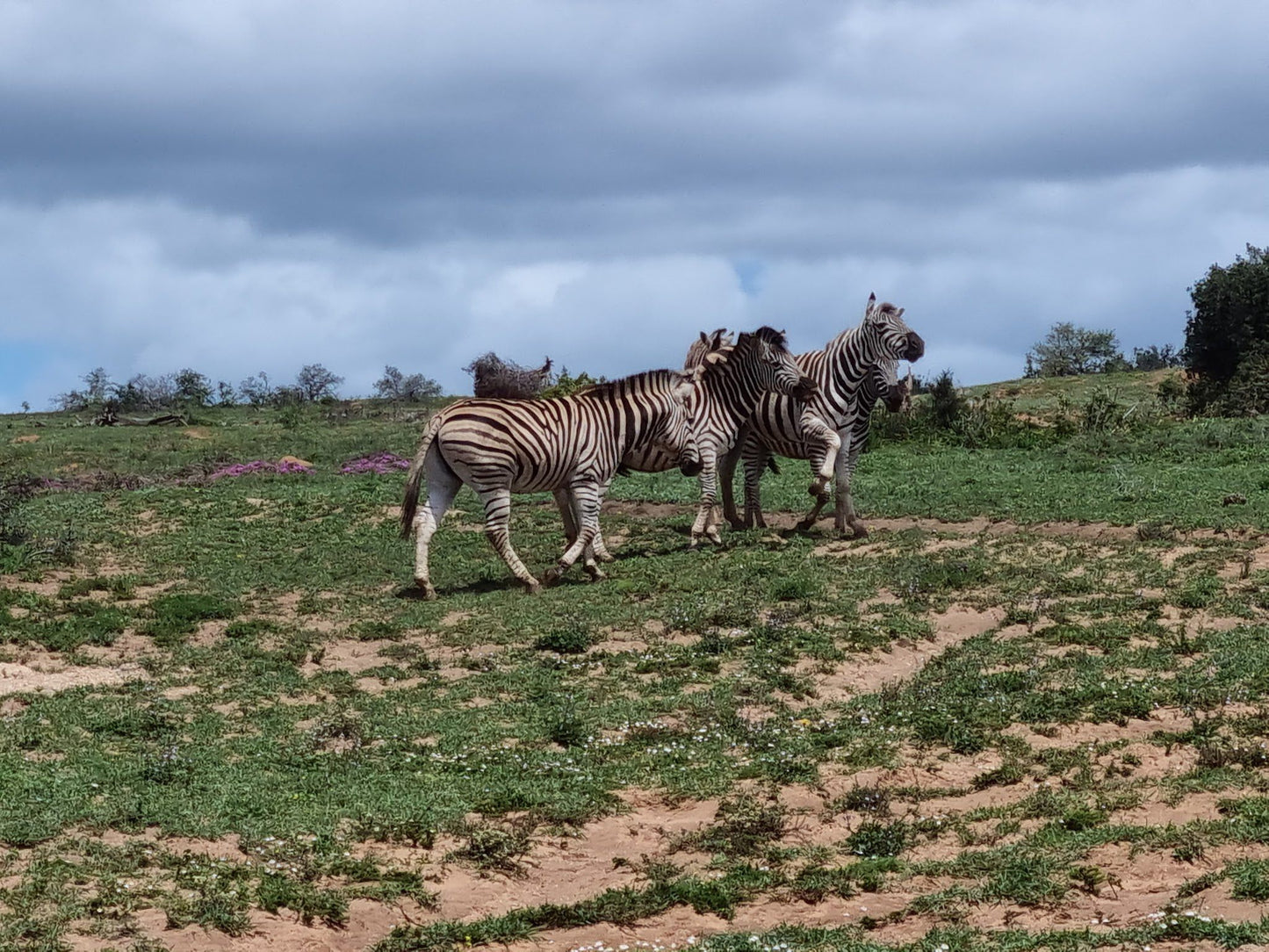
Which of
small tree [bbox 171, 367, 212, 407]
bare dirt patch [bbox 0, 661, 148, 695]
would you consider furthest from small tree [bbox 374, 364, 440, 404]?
bare dirt patch [bbox 0, 661, 148, 695]

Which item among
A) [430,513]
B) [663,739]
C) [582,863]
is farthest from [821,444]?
[582,863]

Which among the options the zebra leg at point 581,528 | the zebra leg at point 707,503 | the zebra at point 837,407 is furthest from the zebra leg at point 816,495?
the zebra leg at point 581,528

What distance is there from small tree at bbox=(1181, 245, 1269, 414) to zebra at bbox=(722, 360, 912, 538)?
49.2 feet

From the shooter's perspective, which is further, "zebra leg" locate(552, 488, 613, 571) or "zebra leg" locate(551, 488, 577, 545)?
"zebra leg" locate(551, 488, 577, 545)

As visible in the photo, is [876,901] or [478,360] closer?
[876,901]

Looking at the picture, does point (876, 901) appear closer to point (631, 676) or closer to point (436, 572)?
point (631, 676)

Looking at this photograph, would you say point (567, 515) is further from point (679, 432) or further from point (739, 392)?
point (739, 392)

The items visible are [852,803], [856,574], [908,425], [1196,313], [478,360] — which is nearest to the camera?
[852,803]

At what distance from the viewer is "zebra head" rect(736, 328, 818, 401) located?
16156 millimetres

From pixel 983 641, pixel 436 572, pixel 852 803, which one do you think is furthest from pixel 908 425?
pixel 852 803

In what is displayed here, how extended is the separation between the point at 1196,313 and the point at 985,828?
28947 millimetres

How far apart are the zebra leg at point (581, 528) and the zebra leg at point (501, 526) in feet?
0.76

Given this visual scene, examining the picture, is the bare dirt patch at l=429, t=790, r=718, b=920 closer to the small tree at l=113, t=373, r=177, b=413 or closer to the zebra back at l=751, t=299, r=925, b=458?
the zebra back at l=751, t=299, r=925, b=458

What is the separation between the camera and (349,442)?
28828mm
